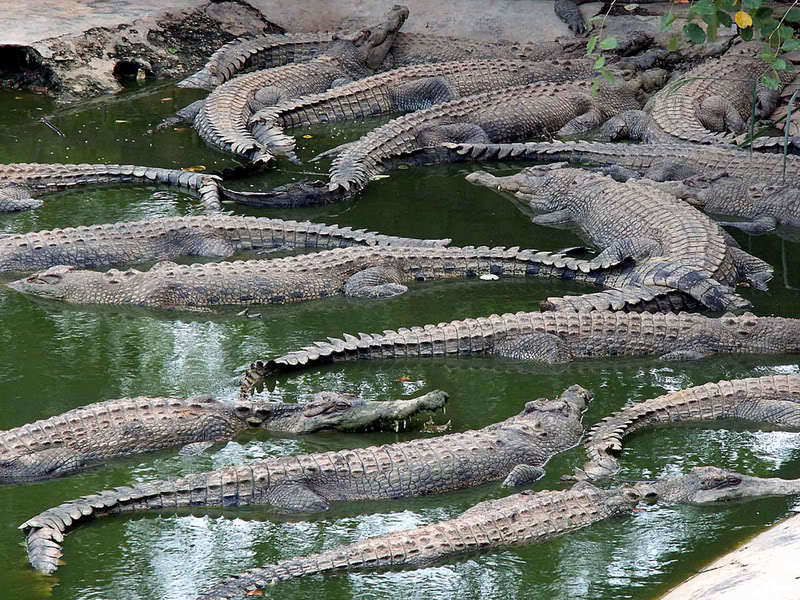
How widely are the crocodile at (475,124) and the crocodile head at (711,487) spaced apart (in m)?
5.27

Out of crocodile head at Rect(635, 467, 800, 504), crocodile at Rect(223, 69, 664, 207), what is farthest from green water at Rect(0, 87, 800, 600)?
crocodile at Rect(223, 69, 664, 207)

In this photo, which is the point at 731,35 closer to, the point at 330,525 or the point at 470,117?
the point at 470,117

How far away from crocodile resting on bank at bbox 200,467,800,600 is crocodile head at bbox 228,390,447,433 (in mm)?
934

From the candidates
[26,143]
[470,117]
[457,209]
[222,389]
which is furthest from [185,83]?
[222,389]

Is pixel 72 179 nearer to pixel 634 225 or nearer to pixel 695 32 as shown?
pixel 634 225

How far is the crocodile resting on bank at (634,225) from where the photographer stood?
29.4 ft

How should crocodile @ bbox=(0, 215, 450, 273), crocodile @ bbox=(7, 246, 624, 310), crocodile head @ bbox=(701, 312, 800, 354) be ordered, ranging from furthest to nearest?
crocodile @ bbox=(0, 215, 450, 273)
crocodile @ bbox=(7, 246, 624, 310)
crocodile head @ bbox=(701, 312, 800, 354)

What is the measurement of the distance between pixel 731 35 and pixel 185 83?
640 cm

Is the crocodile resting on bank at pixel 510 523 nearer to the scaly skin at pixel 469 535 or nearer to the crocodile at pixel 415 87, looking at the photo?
the scaly skin at pixel 469 535

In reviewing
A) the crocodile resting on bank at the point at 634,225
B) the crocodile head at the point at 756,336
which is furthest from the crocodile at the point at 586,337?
the crocodile resting on bank at the point at 634,225

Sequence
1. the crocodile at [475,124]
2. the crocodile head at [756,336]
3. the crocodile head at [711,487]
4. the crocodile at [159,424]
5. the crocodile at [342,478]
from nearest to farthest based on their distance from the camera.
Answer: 1. the crocodile at [342,478]
2. the crocodile head at [711,487]
3. the crocodile at [159,424]
4. the crocodile head at [756,336]
5. the crocodile at [475,124]

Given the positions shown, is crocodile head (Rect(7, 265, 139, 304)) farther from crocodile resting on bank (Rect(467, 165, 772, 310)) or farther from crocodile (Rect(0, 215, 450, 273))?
crocodile resting on bank (Rect(467, 165, 772, 310))

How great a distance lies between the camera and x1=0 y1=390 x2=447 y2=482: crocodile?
248 inches

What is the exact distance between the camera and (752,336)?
802 centimetres
